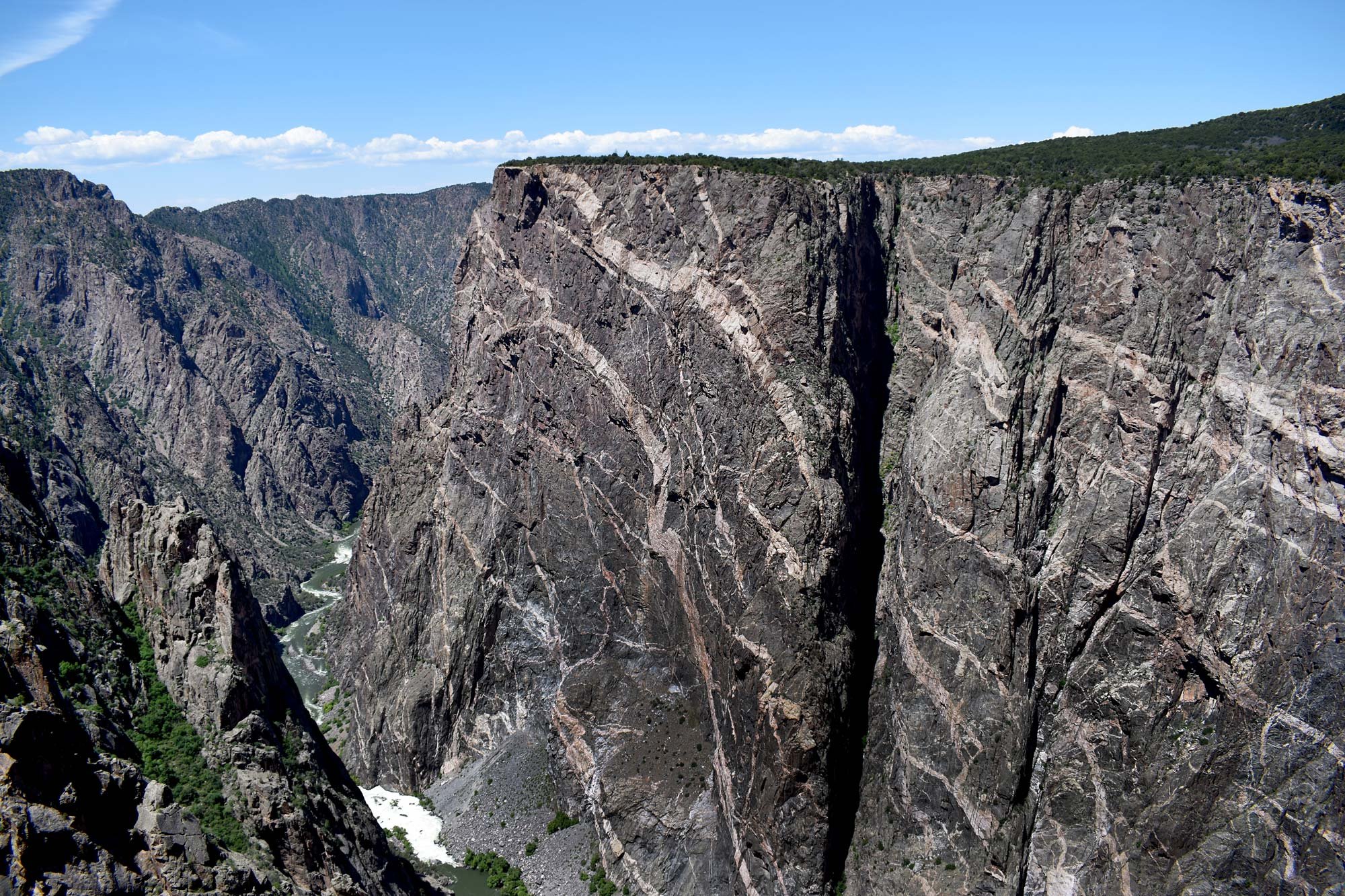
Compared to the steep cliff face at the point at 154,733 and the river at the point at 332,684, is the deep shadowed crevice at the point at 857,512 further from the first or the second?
the steep cliff face at the point at 154,733

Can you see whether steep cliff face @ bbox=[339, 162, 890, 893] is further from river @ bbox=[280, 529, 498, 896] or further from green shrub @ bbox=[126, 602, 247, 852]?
green shrub @ bbox=[126, 602, 247, 852]

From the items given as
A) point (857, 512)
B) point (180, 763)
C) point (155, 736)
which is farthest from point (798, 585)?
point (155, 736)

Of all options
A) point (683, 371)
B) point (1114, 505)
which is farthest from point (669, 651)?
point (1114, 505)

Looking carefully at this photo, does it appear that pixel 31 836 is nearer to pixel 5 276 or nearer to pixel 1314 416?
pixel 1314 416

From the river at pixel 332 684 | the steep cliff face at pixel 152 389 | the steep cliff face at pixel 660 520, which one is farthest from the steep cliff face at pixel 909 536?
the steep cliff face at pixel 152 389

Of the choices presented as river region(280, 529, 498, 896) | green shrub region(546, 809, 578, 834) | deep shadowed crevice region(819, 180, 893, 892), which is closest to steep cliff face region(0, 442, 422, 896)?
river region(280, 529, 498, 896)

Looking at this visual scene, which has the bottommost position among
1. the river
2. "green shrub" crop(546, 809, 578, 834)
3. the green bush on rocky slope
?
the river
